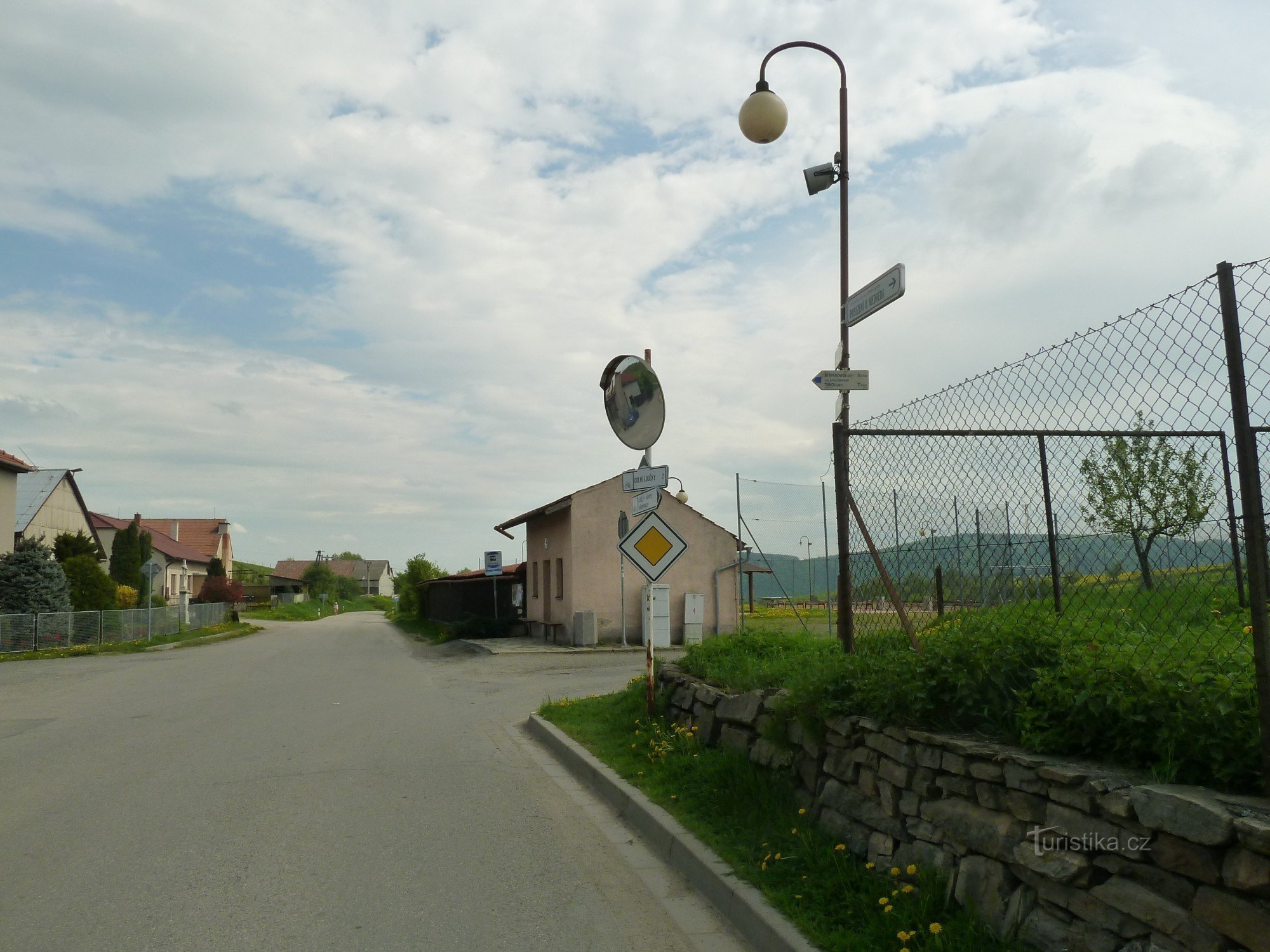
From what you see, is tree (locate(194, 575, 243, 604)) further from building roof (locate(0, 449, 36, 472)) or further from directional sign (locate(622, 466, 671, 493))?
directional sign (locate(622, 466, 671, 493))

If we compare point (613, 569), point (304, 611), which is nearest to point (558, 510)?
point (613, 569)

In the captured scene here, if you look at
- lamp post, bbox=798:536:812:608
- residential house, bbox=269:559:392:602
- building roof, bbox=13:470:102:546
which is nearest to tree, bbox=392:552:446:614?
building roof, bbox=13:470:102:546

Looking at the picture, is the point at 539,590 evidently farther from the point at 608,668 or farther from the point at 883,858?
the point at 883,858

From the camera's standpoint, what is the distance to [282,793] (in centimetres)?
767

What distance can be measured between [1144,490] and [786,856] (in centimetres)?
276

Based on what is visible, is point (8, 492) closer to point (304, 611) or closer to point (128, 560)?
point (128, 560)

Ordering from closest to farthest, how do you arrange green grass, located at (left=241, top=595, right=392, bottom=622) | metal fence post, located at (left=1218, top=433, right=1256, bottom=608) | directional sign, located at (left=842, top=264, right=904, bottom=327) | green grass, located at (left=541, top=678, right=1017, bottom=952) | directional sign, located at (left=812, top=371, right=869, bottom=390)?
green grass, located at (left=541, top=678, right=1017, bottom=952), metal fence post, located at (left=1218, top=433, right=1256, bottom=608), directional sign, located at (left=842, top=264, right=904, bottom=327), directional sign, located at (left=812, top=371, right=869, bottom=390), green grass, located at (left=241, top=595, right=392, bottom=622)

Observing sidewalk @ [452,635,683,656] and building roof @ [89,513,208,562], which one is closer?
sidewalk @ [452,635,683,656]

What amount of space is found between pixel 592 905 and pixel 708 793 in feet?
5.38

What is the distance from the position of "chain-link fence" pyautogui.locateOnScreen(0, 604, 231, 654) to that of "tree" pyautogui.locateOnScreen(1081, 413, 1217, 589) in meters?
28.0

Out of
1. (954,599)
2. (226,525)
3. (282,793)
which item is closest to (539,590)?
(282,793)

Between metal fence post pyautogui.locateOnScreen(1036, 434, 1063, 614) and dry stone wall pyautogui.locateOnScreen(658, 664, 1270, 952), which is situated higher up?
metal fence post pyautogui.locateOnScreen(1036, 434, 1063, 614)

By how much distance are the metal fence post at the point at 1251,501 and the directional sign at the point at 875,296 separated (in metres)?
2.91

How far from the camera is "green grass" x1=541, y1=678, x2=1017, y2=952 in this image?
4.03 metres
